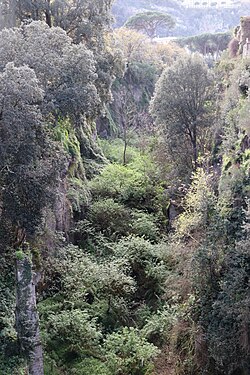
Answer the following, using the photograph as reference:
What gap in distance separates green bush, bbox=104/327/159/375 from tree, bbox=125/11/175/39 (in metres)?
46.4

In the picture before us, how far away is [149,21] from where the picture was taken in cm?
5259

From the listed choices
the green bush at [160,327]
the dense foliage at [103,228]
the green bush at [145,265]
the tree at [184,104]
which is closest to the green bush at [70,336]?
the dense foliage at [103,228]

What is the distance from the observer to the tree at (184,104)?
68.3 ft

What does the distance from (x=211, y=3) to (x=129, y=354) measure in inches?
3820

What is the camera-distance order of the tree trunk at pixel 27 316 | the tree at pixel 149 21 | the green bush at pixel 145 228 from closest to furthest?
the tree trunk at pixel 27 316, the green bush at pixel 145 228, the tree at pixel 149 21

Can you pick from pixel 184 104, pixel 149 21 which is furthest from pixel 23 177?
pixel 149 21

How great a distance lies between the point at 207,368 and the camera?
11.0m

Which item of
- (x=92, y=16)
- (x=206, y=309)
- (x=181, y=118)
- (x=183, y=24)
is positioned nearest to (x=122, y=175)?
(x=181, y=118)

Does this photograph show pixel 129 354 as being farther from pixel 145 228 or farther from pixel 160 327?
pixel 145 228

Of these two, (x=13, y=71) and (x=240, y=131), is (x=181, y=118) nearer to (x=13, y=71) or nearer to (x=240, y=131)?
(x=240, y=131)

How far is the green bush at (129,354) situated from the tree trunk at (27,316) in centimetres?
220

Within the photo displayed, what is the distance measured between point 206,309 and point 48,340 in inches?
170

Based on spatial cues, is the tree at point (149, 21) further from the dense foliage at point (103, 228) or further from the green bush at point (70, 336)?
the green bush at point (70, 336)

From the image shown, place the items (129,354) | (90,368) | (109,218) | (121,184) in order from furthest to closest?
(121,184), (109,218), (129,354), (90,368)
